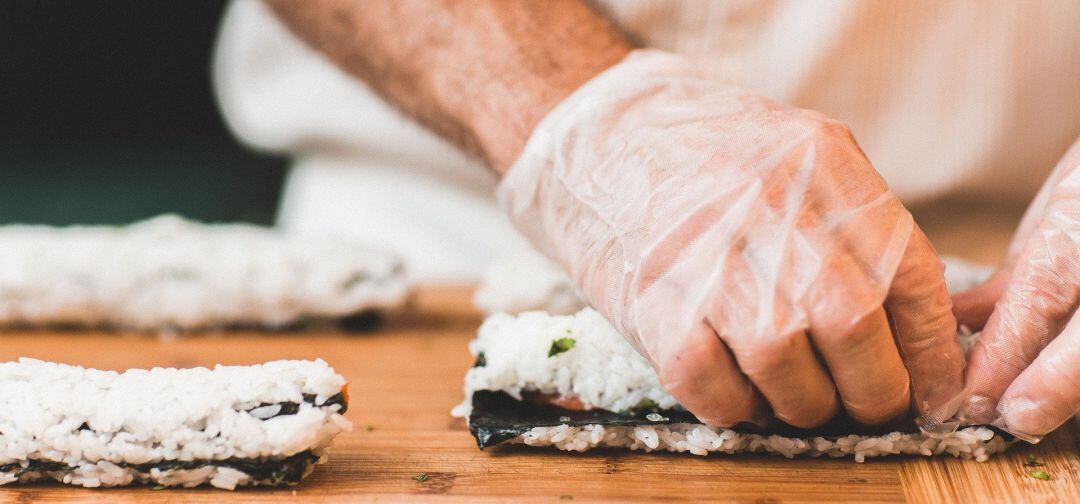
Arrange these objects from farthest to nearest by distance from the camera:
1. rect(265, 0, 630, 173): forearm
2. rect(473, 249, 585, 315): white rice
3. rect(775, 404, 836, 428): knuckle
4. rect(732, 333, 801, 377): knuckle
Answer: rect(473, 249, 585, 315): white rice
rect(265, 0, 630, 173): forearm
rect(775, 404, 836, 428): knuckle
rect(732, 333, 801, 377): knuckle

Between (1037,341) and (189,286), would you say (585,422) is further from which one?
(189,286)

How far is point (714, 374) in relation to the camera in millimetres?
1249

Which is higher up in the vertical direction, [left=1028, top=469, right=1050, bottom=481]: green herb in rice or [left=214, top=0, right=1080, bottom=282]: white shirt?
[left=214, top=0, right=1080, bottom=282]: white shirt

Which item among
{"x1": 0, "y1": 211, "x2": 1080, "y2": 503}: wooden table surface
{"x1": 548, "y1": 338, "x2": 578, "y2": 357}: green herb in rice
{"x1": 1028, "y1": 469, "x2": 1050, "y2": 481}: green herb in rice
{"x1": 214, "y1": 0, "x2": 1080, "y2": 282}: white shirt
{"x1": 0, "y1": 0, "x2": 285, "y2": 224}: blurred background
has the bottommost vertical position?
{"x1": 1028, "y1": 469, "x2": 1050, "y2": 481}: green herb in rice

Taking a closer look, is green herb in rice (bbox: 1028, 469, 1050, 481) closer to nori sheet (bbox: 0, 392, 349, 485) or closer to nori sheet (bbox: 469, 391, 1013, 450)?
nori sheet (bbox: 469, 391, 1013, 450)

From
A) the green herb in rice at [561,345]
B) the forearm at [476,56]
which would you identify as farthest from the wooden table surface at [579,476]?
the forearm at [476,56]

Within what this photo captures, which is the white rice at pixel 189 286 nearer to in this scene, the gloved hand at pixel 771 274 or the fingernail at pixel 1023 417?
the gloved hand at pixel 771 274

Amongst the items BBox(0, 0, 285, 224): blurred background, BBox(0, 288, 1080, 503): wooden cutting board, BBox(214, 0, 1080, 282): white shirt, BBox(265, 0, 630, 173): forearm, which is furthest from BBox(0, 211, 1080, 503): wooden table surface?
BBox(0, 0, 285, 224): blurred background

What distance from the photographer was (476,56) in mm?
2025

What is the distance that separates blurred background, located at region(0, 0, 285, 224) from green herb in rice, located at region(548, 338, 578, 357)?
1.93 m

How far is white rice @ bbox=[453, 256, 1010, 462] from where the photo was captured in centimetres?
138

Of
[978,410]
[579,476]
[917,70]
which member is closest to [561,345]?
[579,476]

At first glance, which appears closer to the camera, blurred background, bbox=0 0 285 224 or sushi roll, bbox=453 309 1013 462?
sushi roll, bbox=453 309 1013 462

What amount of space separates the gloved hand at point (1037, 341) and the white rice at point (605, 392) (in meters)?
0.05
